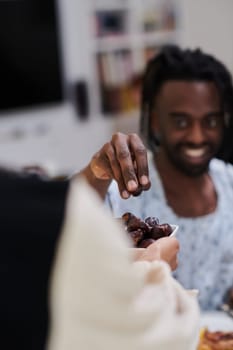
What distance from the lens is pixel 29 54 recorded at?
263cm

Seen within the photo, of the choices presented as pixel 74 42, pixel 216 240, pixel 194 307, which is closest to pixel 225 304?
pixel 216 240

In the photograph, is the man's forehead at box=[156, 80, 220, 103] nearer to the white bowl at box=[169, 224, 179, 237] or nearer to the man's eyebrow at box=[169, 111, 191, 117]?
the man's eyebrow at box=[169, 111, 191, 117]

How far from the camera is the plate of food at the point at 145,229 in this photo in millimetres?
498

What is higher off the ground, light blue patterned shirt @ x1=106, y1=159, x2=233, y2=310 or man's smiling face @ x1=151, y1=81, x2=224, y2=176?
man's smiling face @ x1=151, y1=81, x2=224, y2=176

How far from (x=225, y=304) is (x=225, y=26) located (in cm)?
227

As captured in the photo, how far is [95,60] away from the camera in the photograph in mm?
2832

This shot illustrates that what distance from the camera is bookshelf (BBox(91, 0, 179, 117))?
2.82m

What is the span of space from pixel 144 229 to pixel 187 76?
0.30m

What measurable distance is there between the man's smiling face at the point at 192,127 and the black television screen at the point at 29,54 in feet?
6.38

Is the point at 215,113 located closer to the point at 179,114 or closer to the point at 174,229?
the point at 179,114

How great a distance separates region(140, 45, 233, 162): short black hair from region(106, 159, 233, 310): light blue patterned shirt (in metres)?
0.03

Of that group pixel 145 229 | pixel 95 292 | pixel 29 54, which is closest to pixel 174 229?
pixel 145 229

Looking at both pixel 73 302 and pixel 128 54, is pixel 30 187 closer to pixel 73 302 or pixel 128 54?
pixel 73 302

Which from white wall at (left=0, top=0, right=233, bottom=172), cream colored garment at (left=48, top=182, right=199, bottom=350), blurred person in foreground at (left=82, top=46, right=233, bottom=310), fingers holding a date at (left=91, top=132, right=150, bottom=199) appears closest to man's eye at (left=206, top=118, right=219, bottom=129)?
blurred person in foreground at (left=82, top=46, right=233, bottom=310)
